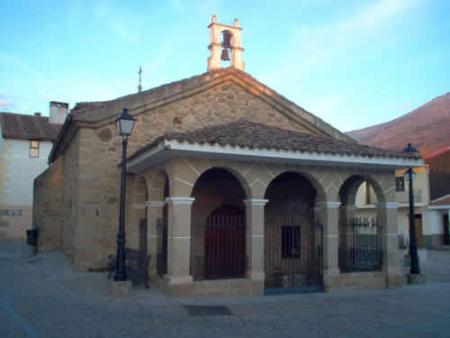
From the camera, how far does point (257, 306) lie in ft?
28.9

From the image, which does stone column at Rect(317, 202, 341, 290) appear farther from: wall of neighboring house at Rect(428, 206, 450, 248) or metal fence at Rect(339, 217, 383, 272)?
wall of neighboring house at Rect(428, 206, 450, 248)

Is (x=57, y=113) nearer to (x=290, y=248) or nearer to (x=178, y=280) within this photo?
(x=290, y=248)

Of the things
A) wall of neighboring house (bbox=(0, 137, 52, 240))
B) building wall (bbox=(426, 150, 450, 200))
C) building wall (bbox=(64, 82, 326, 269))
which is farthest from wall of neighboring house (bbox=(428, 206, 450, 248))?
wall of neighboring house (bbox=(0, 137, 52, 240))

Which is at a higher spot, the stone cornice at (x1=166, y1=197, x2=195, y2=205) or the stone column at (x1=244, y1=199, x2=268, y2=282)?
the stone cornice at (x1=166, y1=197, x2=195, y2=205)

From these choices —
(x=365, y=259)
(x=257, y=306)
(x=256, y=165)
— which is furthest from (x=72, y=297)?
(x=365, y=259)

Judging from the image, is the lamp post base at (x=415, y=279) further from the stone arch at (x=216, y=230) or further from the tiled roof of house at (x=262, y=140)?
the stone arch at (x=216, y=230)

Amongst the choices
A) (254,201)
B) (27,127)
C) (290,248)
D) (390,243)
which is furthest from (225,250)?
(27,127)

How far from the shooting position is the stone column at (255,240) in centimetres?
994

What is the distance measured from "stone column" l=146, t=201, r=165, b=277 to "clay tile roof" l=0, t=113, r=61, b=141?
21.6 metres

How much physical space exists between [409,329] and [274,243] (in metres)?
6.28

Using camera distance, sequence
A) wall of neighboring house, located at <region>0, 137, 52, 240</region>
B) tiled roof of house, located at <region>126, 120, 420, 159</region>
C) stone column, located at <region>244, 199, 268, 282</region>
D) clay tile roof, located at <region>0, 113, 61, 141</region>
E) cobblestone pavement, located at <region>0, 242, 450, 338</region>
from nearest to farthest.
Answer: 1. cobblestone pavement, located at <region>0, 242, 450, 338</region>
2. tiled roof of house, located at <region>126, 120, 420, 159</region>
3. stone column, located at <region>244, 199, 268, 282</region>
4. wall of neighboring house, located at <region>0, 137, 52, 240</region>
5. clay tile roof, located at <region>0, 113, 61, 141</region>

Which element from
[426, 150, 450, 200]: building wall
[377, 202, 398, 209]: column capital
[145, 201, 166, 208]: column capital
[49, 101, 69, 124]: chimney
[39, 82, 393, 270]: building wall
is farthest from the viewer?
[426, 150, 450, 200]: building wall

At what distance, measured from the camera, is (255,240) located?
32.9 feet

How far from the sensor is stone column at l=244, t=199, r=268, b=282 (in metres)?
9.94
